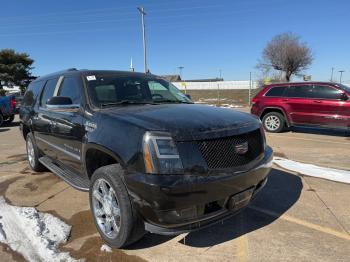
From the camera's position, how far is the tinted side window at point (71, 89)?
14.1 feet

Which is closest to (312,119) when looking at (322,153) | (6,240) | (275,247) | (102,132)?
(322,153)

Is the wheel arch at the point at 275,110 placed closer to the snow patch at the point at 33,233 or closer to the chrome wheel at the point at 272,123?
the chrome wheel at the point at 272,123

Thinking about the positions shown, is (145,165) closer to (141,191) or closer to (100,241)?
(141,191)

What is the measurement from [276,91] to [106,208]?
9077 mm

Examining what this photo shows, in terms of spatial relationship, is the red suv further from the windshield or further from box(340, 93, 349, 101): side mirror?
the windshield

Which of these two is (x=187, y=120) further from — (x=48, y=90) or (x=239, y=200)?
(x=48, y=90)

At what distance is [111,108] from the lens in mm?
3877

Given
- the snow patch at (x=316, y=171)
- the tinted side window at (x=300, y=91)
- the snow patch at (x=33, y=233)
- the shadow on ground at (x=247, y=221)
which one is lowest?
the snow patch at (x=316, y=171)

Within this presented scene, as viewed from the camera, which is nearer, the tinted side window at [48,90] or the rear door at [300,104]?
the tinted side window at [48,90]

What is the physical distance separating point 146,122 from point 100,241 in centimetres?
147

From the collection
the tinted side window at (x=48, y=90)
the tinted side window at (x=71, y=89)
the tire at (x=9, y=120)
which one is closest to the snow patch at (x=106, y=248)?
the tinted side window at (x=71, y=89)

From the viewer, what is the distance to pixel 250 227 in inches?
150

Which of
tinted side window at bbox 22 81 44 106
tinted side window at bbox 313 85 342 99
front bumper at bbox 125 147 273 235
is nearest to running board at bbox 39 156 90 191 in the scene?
front bumper at bbox 125 147 273 235

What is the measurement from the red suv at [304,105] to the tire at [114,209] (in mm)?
8427
